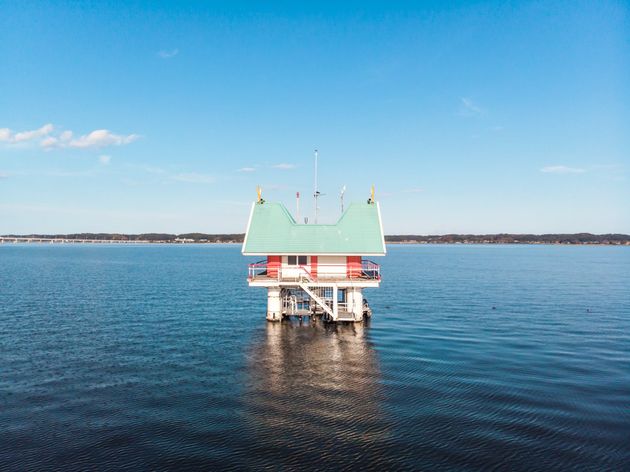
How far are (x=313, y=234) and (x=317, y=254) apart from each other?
126 inches

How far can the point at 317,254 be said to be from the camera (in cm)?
4644

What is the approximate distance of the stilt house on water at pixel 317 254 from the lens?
46.6m

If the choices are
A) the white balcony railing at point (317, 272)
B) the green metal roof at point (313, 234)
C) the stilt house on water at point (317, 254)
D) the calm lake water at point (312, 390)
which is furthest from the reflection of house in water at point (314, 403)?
the green metal roof at point (313, 234)

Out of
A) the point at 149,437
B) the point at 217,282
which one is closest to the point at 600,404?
the point at 149,437

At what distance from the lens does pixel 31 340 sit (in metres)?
40.6

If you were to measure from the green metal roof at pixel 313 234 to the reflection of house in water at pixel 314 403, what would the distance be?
360 inches

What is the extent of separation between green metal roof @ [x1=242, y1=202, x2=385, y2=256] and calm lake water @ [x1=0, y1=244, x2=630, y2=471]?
27.7 feet

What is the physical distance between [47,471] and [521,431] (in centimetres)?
2299

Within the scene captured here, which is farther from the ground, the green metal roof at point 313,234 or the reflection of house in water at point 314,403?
the green metal roof at point 313,234

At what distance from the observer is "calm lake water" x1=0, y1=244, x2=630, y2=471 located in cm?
2116

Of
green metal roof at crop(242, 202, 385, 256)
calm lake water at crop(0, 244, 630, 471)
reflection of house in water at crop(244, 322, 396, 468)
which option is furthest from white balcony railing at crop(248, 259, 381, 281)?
reflection of house in water at crop(244, 322, 396, 468)

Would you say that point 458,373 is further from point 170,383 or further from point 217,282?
point 217,282

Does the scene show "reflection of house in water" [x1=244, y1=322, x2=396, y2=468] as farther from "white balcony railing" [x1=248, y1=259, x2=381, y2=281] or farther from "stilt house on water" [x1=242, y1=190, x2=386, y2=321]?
"white balcony railing" [x1=248, y1=259, x2=381, y2=281]

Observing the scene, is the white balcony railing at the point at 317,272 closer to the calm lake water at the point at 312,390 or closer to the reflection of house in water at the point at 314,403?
the calm lake water at the point at 312,390
